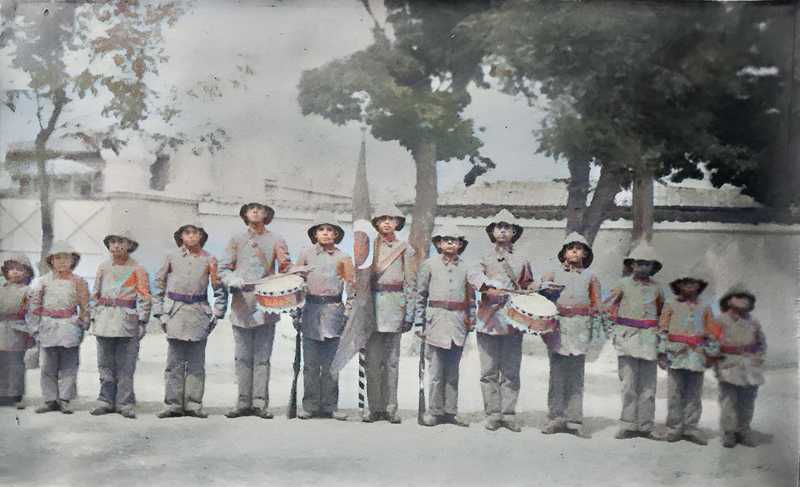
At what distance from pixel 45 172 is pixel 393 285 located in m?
2.34

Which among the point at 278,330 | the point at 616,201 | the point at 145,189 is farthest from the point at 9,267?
the point at 616,201

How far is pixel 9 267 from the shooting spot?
16.7 ft

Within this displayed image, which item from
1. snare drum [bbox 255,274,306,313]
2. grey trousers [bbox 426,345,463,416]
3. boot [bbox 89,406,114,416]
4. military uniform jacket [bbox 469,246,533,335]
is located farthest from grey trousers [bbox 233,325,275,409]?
military uniform jacket [bbox 469,246,533,335]

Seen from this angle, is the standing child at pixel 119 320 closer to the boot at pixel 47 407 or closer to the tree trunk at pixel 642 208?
the boot at pixel 47 407

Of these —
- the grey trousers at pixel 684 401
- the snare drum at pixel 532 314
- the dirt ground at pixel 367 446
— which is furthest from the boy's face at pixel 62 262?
the grey trousers at pixel 684 401

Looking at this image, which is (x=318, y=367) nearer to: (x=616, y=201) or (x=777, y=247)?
(x=616, y=201)

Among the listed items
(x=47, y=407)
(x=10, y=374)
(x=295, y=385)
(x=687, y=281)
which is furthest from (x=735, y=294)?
(x=10, y=374)

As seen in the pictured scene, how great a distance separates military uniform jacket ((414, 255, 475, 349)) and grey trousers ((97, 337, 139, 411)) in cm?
180

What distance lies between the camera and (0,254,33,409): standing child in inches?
200

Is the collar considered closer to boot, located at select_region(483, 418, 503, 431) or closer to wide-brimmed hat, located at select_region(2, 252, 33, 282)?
boot, located at select_region(483, 418, 503, 431)

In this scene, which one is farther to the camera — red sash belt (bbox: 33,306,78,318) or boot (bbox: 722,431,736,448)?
red sash belt (bbox: 33,306,78,318)

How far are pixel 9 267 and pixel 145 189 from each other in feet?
3.19

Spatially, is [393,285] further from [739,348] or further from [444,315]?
[739,348]

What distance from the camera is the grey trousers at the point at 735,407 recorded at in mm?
4953
